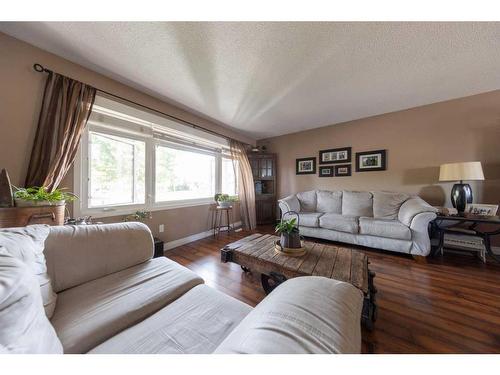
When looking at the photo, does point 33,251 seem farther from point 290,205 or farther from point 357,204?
point 357,204

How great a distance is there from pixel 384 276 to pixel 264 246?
1.32 metres

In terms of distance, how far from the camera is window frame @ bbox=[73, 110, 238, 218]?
6.17 ft

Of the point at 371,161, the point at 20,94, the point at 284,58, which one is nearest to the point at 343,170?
the point at 371,161

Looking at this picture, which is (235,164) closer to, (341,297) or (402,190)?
(402,190)

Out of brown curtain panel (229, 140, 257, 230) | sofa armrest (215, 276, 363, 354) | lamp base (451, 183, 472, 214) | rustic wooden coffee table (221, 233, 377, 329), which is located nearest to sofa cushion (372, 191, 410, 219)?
lamp base (451, 183, 472, 214)

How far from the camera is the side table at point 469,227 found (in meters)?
2.05

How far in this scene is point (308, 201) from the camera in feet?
11.7

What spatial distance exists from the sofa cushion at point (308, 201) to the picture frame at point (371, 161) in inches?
37.6

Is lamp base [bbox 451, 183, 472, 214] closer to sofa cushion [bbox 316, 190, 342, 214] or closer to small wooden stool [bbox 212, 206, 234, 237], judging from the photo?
sofa cushion [bbox 316, 190, 342, 214]

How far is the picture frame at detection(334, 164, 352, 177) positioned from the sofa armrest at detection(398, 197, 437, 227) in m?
1.07

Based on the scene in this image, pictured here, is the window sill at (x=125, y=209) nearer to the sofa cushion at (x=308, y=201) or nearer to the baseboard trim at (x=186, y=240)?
the baseboard trim at (x=186, y=240)

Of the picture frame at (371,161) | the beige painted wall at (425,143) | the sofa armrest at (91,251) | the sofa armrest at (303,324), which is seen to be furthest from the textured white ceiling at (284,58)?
the sofa armrest at (303,324)

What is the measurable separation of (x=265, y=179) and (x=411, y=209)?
2.71 meters

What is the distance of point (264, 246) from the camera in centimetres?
173
